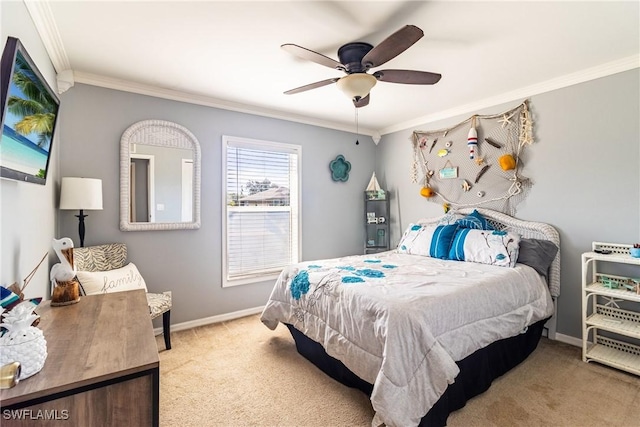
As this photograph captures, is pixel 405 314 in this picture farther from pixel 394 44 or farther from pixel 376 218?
pixel 376 218

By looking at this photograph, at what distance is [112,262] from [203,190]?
3.56ft

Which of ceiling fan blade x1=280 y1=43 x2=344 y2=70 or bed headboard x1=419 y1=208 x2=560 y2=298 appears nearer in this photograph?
ceiling fan blade x1=280 y1=43 x2=344 y2=70

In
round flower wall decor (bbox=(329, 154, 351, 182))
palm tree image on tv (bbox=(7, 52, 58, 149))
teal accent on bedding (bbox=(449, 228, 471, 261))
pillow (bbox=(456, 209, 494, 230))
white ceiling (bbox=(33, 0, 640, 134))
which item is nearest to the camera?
palm tree image on tv (bbox=(7, 52, 58, 149))

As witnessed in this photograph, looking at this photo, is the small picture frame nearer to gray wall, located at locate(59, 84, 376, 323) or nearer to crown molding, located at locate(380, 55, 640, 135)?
crown molding, located at locate(380, 55, 640, 135)

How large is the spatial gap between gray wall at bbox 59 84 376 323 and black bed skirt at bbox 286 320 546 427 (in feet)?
4.29

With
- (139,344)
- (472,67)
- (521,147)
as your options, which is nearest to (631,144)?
(521,147)

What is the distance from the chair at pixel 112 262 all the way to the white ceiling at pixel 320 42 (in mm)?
1512

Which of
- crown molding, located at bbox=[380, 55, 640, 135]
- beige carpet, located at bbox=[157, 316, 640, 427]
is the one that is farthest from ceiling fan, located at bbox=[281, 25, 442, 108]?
beige carpet, located at bbox=[157, 316, 640, 427]

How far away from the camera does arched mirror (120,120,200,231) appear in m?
2.88

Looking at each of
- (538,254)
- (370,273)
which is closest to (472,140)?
(538,254)

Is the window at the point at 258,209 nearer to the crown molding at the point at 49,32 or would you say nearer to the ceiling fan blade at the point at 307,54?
the crown molding at the point at 49,32

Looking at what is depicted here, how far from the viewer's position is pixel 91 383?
2.96 feet

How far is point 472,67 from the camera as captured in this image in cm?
260

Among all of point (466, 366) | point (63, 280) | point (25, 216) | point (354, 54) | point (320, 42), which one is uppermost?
point (320, 42)
